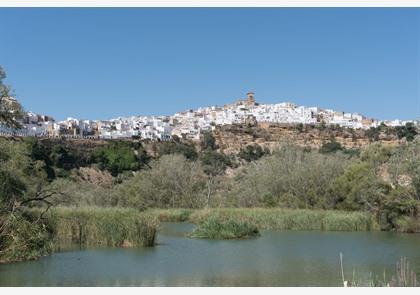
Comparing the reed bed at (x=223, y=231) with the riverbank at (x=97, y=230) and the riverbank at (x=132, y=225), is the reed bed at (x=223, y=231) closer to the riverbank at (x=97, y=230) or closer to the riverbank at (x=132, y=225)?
the riverbank at (x=132, y=225)

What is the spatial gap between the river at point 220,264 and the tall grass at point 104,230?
1.76 feet

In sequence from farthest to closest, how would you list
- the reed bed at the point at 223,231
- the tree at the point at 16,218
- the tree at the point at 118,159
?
the tree at the point at 118,159
the reed bed at the point at 223,231
the tree at the point at 16,218

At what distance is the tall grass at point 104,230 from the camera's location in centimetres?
2070

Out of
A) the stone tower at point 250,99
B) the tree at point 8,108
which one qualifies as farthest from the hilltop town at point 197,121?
the tree at point 8,108

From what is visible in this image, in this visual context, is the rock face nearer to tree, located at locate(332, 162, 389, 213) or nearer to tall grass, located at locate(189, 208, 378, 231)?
tree, located at locate(332, 162, 389, 213)

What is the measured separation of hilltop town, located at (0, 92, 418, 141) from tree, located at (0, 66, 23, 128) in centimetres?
6567

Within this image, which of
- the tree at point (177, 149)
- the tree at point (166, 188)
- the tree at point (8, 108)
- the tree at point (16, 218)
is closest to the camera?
the tree at point (16, 218)

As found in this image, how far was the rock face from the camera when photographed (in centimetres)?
7669

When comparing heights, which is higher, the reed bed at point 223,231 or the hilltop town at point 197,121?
the hilltop town at point 197,121

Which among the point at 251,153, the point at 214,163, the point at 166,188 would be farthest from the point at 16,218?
the point at 251,153

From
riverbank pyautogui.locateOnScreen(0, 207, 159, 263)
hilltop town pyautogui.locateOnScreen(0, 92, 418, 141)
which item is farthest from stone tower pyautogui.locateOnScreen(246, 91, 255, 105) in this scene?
riverbank pyautogui.locateOnScreen(0, 207, 159, 263)
